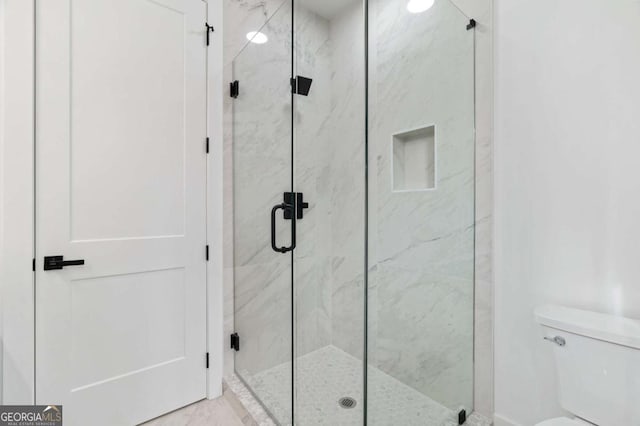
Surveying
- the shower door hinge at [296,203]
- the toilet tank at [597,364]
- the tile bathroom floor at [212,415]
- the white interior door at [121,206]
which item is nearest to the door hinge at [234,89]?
the white interior door at [121,206]

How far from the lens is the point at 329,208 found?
1560mm

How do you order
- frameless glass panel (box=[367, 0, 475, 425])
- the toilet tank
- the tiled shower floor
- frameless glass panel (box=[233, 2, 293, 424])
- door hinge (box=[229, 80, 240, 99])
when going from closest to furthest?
the toilet tank, the tiled shower floor, frameless glass panel (box=[367, 0, 475, 425]), frameless glass panel (box=[233, 2, 293, 424]), door hinge (box=[229, 80, 240, 99])

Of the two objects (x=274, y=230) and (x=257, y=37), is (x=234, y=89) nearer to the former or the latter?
(x=257, y=37)

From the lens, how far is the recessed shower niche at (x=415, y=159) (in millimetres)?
1500

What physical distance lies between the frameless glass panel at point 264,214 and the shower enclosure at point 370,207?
13 millimetres

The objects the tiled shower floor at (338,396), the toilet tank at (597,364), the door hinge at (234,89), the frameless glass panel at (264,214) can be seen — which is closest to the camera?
the toilet tank at (597,364)

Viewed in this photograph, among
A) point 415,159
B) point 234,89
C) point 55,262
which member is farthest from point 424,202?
point 55,262

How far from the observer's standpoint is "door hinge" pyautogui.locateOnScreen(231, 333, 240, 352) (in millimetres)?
1946

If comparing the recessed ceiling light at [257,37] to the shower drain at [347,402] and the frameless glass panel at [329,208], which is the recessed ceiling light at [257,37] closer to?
the frameless glass panel at [329,208]

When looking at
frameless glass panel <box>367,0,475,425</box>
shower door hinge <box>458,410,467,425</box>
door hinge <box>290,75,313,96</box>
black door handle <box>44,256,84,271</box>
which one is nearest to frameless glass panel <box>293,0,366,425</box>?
door hinge <box>290,75,313,96</box>

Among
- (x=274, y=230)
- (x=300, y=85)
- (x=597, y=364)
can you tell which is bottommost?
(x=597, y=364)

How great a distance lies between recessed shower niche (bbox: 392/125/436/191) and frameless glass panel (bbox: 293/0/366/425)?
26 cm

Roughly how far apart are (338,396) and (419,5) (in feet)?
6.57

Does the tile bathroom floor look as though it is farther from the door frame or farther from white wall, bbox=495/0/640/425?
white wall, bbox=495/0/640/425
